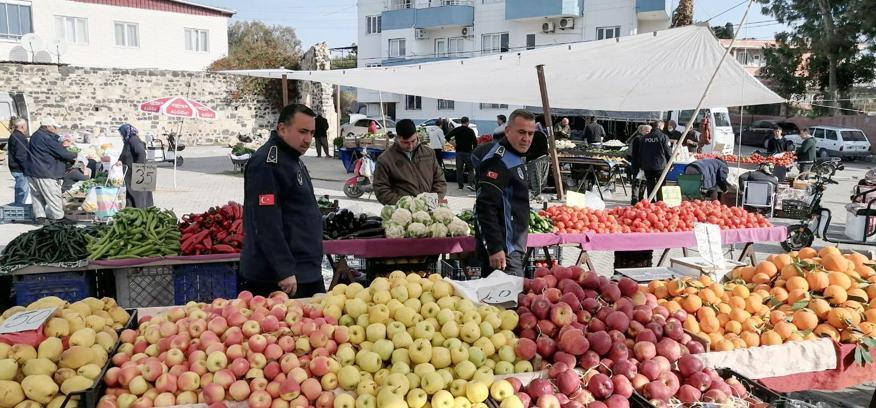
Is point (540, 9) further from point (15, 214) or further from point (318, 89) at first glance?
point (15, 214)

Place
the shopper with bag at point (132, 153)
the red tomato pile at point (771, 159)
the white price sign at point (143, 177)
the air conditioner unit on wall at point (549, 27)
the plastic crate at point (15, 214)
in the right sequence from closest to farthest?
the white price sign at point (143, 177)
the shopper with bag at point (132, 153)
the plastic crate at point (15, 214)
the red tomato pile at point (771, 159)
the air conditioner unit on wall at point (549, 27)

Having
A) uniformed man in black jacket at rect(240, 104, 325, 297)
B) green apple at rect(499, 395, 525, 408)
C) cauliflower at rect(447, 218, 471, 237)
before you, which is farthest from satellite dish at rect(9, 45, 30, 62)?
green apple at rect(499, 395, 525, 408)

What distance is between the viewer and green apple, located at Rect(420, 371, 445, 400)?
255 centimetres

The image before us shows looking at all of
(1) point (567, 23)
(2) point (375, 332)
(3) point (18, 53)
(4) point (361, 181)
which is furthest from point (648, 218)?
(3) point (18, 53)

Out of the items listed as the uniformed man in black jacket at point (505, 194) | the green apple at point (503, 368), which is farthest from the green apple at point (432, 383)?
the uniformed man in black jacket at point (505, 194)

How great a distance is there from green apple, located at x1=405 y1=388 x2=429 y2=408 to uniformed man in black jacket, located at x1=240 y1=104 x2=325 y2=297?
1418 millimetres

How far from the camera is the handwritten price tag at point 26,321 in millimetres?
2788

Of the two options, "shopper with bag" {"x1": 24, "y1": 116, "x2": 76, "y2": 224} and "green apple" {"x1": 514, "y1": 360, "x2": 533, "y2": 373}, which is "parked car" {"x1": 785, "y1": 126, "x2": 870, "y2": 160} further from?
"green apple" {"x1": 514, "y1": 360, "x2": 533, "y2": 373}

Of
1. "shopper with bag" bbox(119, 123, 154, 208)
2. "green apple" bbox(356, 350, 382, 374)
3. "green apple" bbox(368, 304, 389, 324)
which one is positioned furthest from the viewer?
"shopper with bag" bbox(119, 123, 154, 208)

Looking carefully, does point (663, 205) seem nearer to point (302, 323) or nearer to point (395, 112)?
point (302, 323)

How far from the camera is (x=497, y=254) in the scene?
4.44 meters

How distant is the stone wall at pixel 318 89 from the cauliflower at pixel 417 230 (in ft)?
69.3

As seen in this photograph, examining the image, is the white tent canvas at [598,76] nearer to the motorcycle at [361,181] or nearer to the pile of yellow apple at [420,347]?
the motorcycle at [361,181]

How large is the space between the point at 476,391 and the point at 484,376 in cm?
10
